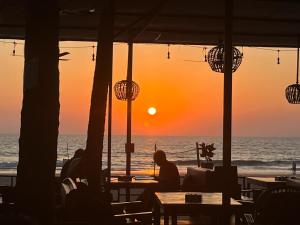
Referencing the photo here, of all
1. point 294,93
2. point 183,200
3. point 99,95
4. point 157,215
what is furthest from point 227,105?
point 294,93

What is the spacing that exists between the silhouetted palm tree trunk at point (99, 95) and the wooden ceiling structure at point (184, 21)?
58 centimetres

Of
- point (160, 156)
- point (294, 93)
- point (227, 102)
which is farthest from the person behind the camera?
point (294, 93)

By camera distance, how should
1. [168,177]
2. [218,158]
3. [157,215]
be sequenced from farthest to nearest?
[218,158] < [168,177] < [157,215]

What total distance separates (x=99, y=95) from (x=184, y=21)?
330 cm

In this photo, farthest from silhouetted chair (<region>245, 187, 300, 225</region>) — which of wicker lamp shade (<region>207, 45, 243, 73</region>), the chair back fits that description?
wicker lamp shade (<region>207, 45, 243, 73</region>)

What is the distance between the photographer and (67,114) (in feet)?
198

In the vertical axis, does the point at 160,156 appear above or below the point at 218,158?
above

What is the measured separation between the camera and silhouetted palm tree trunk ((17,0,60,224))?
11.5ft

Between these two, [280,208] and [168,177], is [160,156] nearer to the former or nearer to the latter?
[168,177]

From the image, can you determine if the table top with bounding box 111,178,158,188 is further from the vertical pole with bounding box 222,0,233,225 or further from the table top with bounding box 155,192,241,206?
the vertical pole with bounding box 222,0,233,225

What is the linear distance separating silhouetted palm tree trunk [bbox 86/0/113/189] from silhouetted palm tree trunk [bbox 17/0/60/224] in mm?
3249

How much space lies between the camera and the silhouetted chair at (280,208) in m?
5.35

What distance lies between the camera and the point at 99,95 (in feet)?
23.6

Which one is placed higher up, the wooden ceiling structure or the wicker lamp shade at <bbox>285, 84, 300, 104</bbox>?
the wooden ceiling structure
